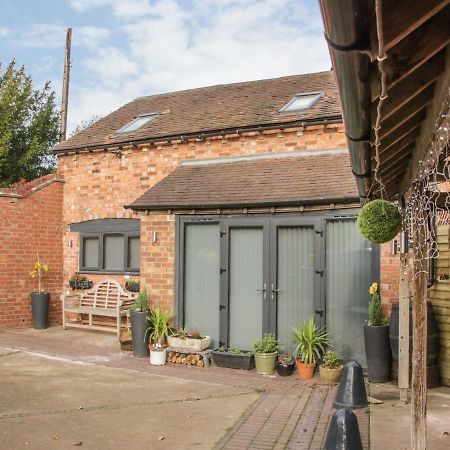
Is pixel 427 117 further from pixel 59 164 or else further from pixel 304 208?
pixel 59 164

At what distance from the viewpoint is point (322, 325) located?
7.67 m

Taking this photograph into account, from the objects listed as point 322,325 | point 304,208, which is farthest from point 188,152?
point 322,325

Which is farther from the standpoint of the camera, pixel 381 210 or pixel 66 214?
pixel 66 214

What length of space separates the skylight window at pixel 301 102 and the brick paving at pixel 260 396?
5.34 meters

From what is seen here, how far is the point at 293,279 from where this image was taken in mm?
8016

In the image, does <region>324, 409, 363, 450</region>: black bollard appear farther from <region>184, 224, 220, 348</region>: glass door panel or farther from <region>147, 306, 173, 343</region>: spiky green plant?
<region>147, 306, 173, 343</region>: spiky green plant

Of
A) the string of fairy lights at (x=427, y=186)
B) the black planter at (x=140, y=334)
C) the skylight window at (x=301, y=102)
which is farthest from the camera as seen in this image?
the skylight window at (x=301, y=102)

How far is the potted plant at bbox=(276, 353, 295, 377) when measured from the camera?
7387mm

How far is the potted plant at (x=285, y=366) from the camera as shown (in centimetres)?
739

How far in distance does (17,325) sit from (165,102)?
264 inches

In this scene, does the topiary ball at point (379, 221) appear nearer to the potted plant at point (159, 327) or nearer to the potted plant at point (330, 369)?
the potted plant at point (330, 369)

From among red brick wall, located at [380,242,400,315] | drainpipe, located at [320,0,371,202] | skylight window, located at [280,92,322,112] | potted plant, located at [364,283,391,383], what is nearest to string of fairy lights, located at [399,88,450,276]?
drainpipe, located at [320,0,371,202]

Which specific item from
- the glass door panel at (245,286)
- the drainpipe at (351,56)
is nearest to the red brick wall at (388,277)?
the glass door panel at (245,286)

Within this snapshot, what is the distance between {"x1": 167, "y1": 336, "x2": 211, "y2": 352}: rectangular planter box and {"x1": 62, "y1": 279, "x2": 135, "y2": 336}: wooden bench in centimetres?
237
